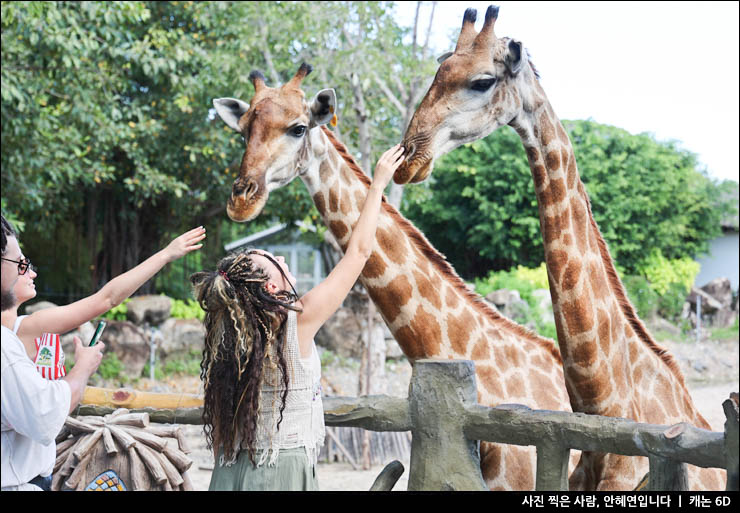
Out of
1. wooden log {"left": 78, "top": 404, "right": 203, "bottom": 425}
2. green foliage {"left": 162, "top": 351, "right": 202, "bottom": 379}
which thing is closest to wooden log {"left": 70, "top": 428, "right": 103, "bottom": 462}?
wooden log {"left": 78, "top": 404, "right": 203, "bottom": 425}

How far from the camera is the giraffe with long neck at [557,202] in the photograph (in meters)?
2.74

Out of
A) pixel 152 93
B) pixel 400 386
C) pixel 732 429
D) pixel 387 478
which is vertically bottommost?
pixel 400 386

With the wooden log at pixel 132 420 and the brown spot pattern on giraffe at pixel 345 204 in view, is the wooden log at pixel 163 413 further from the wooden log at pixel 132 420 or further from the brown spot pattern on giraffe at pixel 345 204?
the brown spot pattern on giraffe at pixel 345 204

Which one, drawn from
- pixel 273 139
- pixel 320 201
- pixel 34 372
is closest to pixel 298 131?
pixel 273 139

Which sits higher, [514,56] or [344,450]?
[514,56]

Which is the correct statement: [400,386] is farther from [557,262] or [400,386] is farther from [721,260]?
[721,260]

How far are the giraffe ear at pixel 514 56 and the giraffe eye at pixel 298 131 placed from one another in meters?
1.03

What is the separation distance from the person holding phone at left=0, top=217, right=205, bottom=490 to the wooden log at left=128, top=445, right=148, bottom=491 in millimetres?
743

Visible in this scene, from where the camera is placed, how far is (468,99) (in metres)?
2.83

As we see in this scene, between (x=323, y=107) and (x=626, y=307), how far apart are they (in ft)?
5.41

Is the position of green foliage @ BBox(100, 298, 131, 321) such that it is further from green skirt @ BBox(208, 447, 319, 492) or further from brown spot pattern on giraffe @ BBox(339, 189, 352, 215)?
green skirt @ BBox(208, 447, 319, 492)

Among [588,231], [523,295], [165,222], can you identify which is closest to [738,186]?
[523,295]

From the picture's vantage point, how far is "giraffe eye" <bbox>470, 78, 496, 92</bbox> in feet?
9.18

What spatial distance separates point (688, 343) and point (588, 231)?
1435 cm
